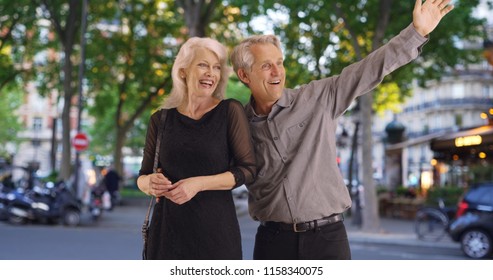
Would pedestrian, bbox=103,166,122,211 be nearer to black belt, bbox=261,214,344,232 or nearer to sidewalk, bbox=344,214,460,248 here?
sidewalk, bbox=344,214,460,248

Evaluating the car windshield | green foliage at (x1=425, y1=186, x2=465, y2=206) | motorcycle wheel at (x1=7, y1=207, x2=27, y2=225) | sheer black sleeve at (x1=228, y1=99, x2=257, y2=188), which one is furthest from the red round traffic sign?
sheer black sleeve at (x1=228, y1=99, x2=257, y2=188)

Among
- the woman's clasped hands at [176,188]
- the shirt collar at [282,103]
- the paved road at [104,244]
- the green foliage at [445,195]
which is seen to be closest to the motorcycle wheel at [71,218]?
the paved road at [104,244]

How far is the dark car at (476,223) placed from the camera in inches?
520

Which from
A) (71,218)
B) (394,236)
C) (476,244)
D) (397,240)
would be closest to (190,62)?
(476,244)

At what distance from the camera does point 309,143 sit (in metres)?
2.76

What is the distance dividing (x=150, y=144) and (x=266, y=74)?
520 millimetres

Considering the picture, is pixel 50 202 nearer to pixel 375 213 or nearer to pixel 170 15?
pixel 375 213

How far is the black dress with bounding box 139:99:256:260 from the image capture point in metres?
2.55

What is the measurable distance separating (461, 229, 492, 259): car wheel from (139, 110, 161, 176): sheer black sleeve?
1152 centimetres

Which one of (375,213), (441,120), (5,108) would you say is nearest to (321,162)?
(375,213)

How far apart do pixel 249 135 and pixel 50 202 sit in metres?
17.4

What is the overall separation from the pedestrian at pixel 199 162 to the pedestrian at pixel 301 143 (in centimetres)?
19

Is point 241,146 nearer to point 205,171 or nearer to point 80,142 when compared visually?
point 205,171

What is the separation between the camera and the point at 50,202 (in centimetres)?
1919
